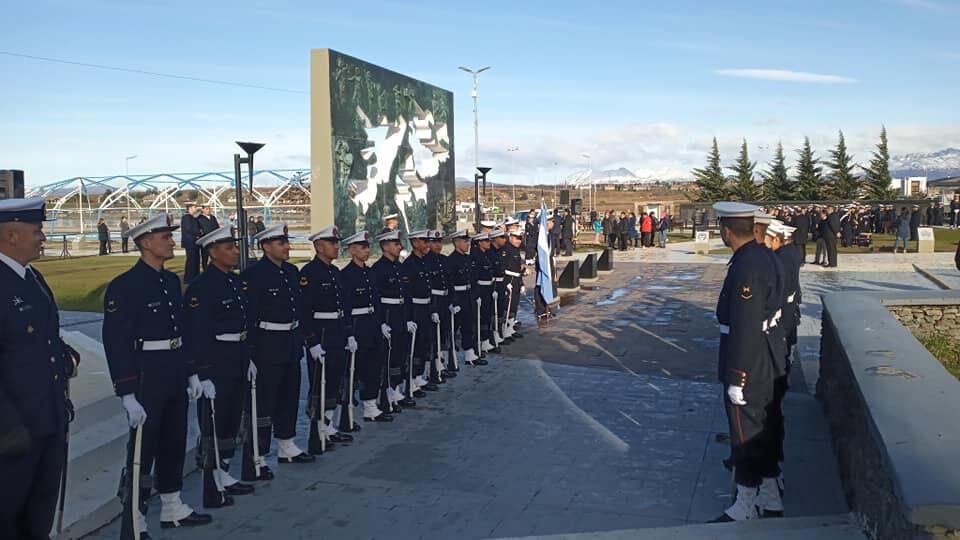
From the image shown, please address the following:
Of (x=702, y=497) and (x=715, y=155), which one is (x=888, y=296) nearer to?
(x=702, y=497)

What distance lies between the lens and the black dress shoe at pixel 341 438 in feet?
24.9

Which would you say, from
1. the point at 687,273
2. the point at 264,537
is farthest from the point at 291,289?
the point at 687,273

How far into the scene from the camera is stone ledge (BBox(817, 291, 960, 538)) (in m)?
2.94

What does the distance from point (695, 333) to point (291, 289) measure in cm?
826

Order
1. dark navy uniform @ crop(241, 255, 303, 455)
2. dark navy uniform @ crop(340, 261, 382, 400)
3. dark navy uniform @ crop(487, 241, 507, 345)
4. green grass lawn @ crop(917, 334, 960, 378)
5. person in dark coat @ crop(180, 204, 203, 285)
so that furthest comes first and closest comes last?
person in dark coat @ crop(180, 204, 203, 285) < dark navy uniform @ crop(487, 241, 507, 345) < green grass lawn @ crop(917, 334, 960, 378) < dark navy uniform @ crop(340, 261, 382, 400) < dark navy uniform @ crop(241, 255, 303, 455)

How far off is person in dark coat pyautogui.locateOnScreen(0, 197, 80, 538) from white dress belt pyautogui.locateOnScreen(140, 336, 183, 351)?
94cm

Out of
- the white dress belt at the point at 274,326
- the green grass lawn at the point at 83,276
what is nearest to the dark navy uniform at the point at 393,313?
the white dress belt at the point at 274,326

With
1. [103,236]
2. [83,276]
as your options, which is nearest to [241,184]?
[83,276]

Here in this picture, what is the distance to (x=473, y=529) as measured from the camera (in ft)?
17.6

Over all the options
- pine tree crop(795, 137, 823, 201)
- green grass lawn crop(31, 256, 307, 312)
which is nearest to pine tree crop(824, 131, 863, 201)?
pine tree crop(795, 137, 823, 201)

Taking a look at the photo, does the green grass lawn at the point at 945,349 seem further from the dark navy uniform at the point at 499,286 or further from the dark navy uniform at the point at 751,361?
the dark navy uniform at the point at 499,286

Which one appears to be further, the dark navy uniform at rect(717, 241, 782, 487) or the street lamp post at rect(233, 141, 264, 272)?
the street lamp post at rect(233, 141, 264, 272)

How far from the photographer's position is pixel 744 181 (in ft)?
195

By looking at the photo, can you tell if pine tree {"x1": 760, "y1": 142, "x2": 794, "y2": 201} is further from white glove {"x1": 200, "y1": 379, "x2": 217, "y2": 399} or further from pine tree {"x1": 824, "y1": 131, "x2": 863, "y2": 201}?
white glove {"x1": 200, "y1": 379, "x2": 217, "y2": 399}
